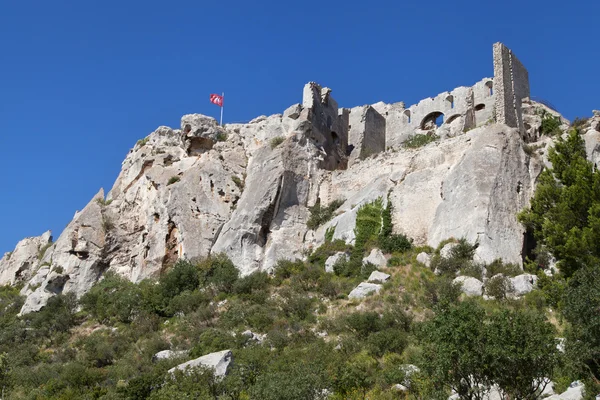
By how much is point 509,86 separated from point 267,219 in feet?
45.4

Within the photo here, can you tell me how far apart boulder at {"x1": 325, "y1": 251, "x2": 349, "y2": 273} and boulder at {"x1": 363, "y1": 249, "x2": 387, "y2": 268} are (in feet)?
3.37

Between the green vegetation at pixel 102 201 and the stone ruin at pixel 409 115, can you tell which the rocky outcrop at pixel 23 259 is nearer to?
the green vegetation at pixel 102 201

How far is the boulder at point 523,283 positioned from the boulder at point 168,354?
12.1 metres

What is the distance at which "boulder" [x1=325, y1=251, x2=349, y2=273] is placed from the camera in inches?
1270

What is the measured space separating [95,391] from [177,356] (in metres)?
3.05

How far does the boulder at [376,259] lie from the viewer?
31156 millimetres

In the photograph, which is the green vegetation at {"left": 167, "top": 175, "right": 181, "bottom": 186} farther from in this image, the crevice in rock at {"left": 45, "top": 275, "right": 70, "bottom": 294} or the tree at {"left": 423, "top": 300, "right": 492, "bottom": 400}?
the tree at {"left": 423, "top": 300, "right": 492, "bottom": 400}

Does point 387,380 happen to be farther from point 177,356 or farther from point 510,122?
point 510,122

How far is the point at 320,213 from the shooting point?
3669 cm

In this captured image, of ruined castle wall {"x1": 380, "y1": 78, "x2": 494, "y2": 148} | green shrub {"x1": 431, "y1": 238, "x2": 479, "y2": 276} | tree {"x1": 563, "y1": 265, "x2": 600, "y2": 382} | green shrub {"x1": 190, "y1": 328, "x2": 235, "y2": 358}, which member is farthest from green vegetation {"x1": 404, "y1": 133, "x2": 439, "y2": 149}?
tree {"x1": 563, "y1": 265, "x2": 600, "y2": 382}

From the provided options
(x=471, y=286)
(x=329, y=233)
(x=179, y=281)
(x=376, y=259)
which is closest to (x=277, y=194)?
(x=329, y=233)

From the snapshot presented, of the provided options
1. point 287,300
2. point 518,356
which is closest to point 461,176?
point 287,300

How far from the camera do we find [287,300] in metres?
29.3

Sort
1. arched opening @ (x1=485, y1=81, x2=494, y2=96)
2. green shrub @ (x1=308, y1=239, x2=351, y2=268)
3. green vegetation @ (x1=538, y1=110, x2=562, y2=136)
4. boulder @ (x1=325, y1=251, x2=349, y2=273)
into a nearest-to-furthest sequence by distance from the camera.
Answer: boulder @ (x1=325, y1=251, x2=349, y2=273)
green shrub @ (x1=308, y1=239, x2=351, y2=268)
green vegetation @ (x1=538, y1=110, x2=562, y2=136)
arched opening @ (x1=485, y1=81, x2=494, y2=96)
